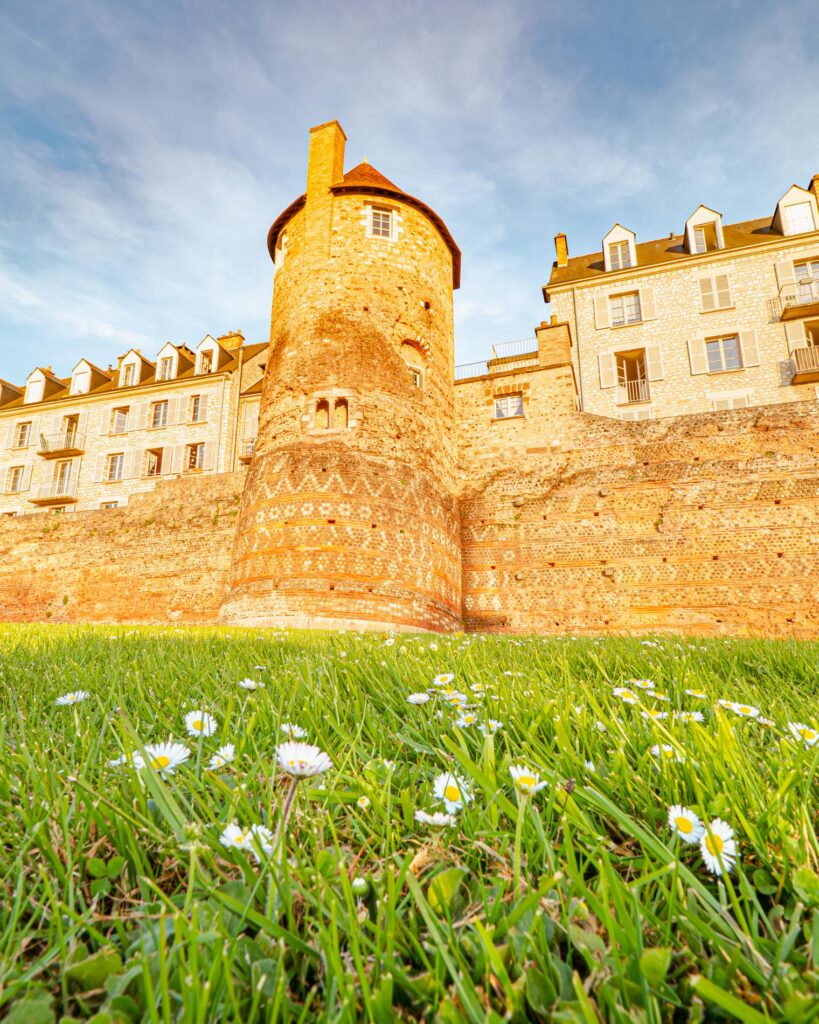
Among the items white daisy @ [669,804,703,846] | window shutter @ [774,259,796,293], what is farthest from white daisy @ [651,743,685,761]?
window shutter @ [774,259,796,293]

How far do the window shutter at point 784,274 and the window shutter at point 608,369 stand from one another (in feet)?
22.2

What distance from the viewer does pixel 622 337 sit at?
2425 centimetres

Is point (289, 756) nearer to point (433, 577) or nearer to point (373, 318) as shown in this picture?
point (433, 577)

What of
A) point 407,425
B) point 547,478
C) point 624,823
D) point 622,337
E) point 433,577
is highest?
point 622,337

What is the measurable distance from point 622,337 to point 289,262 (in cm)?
1499

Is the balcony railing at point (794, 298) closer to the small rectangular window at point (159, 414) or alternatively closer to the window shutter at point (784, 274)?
the window shutter at point (784, 274)

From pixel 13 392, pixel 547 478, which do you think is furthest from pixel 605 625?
pixel 13 392

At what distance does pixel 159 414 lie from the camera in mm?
29828

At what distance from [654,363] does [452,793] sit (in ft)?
81.7

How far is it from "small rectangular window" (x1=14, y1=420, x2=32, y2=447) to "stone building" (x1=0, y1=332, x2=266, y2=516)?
6 cm

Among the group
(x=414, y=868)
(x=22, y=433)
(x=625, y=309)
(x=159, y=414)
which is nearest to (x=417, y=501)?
(x=414, y=868)

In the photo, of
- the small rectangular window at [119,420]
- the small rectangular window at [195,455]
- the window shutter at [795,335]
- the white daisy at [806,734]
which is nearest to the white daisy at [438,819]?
the white daisy at [806,734]

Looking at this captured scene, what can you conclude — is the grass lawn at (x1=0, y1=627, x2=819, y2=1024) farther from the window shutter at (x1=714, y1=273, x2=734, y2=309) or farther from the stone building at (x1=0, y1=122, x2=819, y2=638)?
the window shutter at (x1=714, y1=273, x2=734, y2=309)

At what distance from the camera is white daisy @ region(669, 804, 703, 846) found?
116 cm
